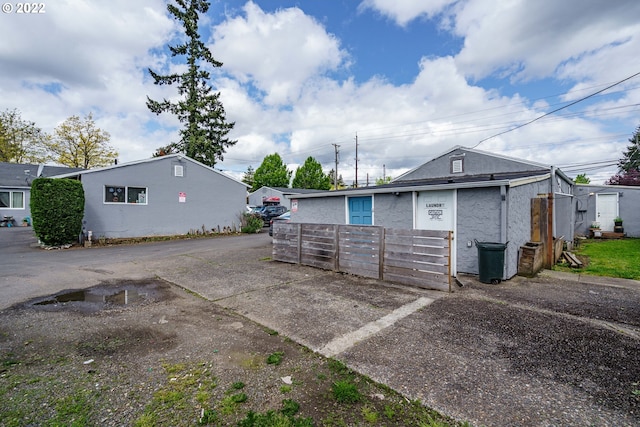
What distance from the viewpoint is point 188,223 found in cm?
1648

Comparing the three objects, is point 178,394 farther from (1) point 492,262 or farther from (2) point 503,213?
(2) point 503,213

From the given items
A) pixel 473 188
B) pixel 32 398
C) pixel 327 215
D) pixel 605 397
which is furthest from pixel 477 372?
pixel 327 215

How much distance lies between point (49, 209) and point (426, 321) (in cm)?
1454

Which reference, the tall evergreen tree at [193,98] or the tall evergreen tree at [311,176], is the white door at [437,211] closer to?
the tall evergreen tree at [193,98]

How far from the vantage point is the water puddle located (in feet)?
16.0

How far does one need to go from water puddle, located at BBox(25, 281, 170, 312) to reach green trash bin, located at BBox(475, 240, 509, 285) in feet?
22.6

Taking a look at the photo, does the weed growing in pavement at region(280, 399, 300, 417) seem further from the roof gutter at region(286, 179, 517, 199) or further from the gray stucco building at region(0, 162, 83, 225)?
the gray stucco building at region(0, 162, 83, 225)

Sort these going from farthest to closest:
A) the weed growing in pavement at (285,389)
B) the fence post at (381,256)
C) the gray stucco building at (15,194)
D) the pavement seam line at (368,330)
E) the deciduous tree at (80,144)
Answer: the deciduous tree at (80,144), the gray stucco building at (15,194), the fence post at (381,256), the pavement seam line at (368,330), the weed growing in pavement at (285,389)

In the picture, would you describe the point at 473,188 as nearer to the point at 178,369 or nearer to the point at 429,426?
the point at 429,426

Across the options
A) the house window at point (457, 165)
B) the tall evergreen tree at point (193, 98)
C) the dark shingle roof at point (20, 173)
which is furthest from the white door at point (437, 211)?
the dark shingle roof at point (20, 173)

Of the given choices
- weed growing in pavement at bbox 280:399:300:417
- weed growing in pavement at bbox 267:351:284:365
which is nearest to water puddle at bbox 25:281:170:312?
weed growing in pavement at bbox 267:351:284:365

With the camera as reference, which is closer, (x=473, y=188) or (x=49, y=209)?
(x=473, y=188)

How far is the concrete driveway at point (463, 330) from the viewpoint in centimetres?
238

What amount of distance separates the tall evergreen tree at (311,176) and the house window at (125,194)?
2890 cm
